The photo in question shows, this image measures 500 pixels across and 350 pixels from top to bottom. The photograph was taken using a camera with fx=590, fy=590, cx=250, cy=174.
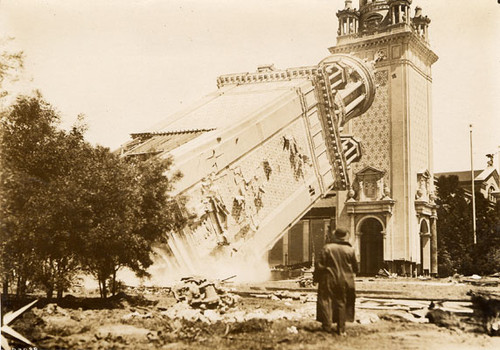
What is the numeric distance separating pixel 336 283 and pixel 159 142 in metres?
10.3

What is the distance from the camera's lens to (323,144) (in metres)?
23.9

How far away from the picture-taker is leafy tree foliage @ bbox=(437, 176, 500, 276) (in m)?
25.2

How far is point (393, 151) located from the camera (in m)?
34.1

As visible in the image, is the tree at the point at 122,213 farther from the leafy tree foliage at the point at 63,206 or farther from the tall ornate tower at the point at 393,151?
the tall ornate tower at the point at 393,151

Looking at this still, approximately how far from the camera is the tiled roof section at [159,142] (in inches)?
677

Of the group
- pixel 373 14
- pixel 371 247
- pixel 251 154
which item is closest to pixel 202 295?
pixel 251 154

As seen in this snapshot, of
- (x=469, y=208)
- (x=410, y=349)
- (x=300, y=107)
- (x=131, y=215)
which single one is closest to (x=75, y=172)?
(x=131, y=215)

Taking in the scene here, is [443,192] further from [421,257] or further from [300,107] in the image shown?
[300,107]

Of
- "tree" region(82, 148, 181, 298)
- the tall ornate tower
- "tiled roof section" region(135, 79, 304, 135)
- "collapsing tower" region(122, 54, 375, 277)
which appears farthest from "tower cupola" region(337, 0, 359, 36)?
"tree" region(82, 148, 181, 298)

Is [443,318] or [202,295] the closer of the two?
[443,318]

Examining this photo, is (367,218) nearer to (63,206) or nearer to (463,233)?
(463,233)

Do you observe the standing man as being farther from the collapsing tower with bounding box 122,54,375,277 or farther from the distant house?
the distant house

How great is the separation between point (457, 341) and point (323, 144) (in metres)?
15.2

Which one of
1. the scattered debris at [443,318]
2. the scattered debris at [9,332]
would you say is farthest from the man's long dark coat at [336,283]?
the scattered debris at [9,332]
